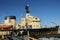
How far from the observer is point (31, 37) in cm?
3294

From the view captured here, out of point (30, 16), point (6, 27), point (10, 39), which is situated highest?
point (30, 16)

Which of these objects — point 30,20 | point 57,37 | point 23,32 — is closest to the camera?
point 57,37

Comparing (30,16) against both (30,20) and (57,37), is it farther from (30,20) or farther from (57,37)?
(57,37)

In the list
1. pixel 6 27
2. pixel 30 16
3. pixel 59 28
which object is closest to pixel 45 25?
pixel 59 28

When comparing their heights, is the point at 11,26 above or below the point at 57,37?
above

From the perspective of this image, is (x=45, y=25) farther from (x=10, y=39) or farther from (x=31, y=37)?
(x=10, y=39)

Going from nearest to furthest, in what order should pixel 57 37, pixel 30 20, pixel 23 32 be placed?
pixel 57 37 → pixel 23 32 → pixel 30 20

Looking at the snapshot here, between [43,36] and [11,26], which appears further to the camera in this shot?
[11,26]

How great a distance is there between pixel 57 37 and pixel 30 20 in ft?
42.7

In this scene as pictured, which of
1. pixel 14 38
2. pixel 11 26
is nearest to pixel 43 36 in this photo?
pixel 14 38

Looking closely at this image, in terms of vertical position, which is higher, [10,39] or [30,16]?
[30,16]

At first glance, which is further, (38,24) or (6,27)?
(38,24)

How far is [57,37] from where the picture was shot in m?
32.8

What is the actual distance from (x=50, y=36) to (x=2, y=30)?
1282cm
